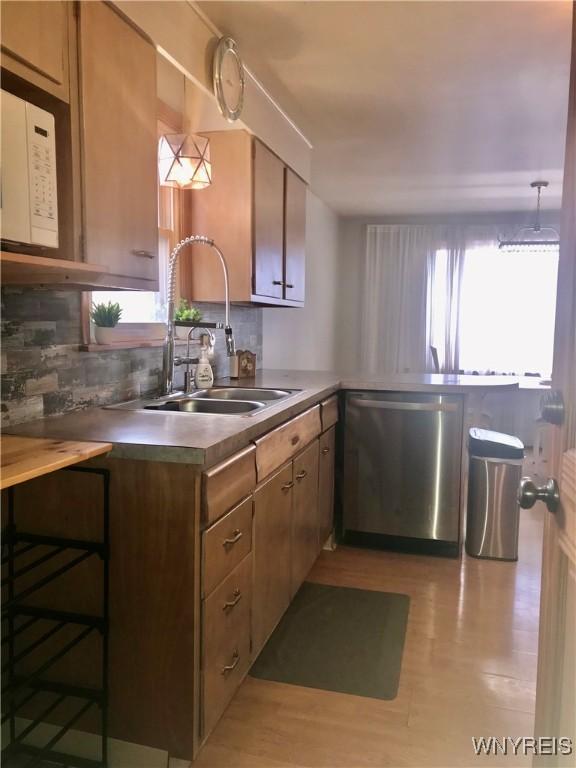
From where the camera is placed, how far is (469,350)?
654 centimetres

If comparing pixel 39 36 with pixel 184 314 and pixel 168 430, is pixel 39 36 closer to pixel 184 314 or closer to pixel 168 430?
pixel 168 430

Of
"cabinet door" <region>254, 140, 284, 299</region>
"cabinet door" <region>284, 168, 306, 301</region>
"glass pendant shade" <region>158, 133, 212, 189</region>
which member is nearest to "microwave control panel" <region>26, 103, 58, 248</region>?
"glass pendant shade" <region>158, 133, 212, 189</region>

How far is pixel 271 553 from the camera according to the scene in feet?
6.94

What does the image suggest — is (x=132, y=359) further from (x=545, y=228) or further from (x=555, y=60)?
(x=545, y=228)

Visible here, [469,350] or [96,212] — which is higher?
[96,212]

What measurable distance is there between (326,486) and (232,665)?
1.34 meters

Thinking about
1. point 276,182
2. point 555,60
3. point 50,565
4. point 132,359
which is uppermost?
point 555,60

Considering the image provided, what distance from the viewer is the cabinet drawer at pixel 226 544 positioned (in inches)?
61.9

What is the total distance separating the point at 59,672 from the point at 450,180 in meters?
4.54

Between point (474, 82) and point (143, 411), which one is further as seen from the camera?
point (474, 82)

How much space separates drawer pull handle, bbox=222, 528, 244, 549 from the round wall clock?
1770 millimetres

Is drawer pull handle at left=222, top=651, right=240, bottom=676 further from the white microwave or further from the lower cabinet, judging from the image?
the white microwave

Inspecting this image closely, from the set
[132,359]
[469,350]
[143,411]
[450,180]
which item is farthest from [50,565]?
[469,350]

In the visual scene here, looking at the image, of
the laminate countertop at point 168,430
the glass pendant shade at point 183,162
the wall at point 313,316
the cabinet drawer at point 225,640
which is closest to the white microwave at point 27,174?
the laminate countertop at point 168,430
